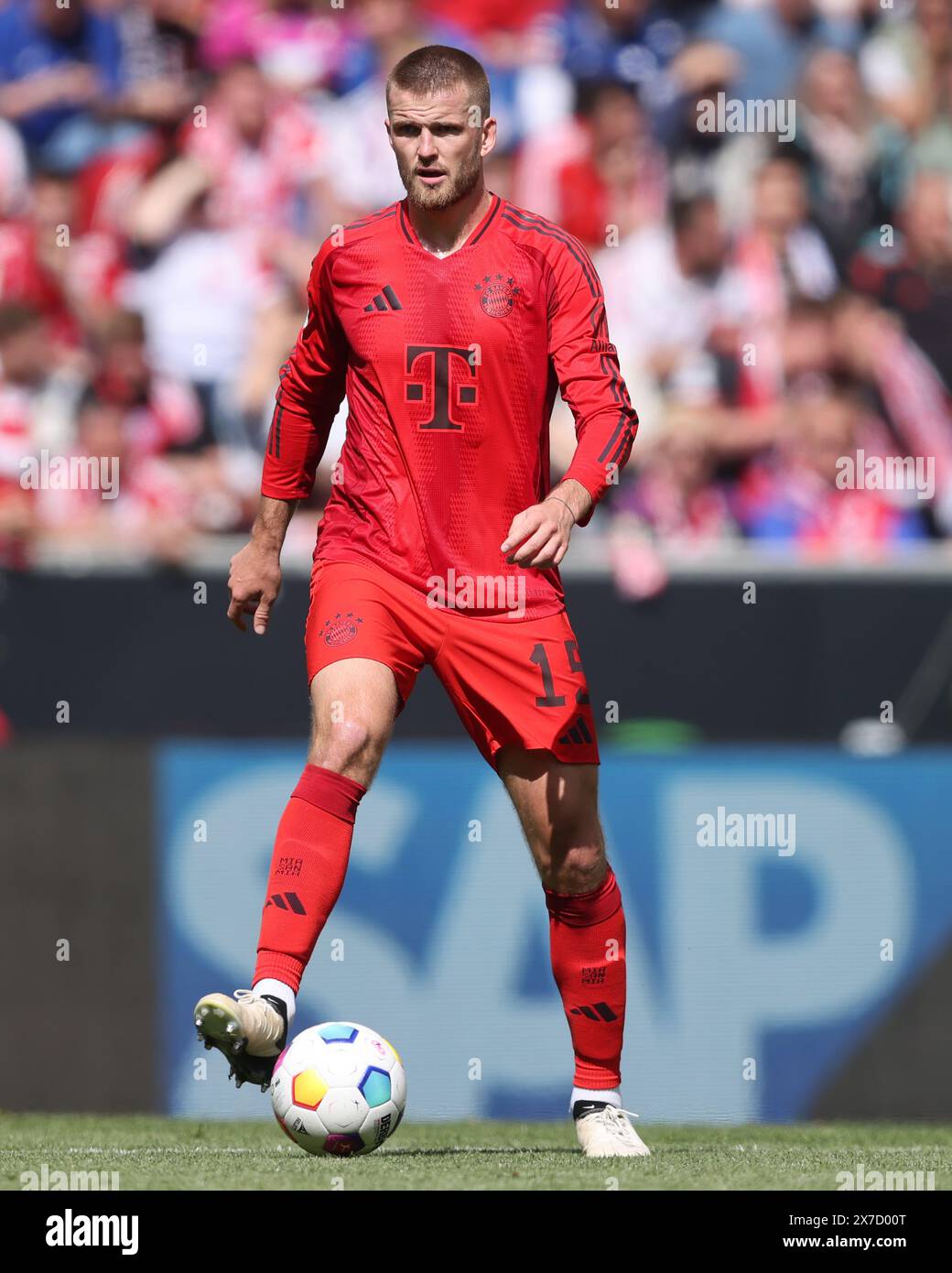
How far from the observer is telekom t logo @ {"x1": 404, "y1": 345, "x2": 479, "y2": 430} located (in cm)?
531

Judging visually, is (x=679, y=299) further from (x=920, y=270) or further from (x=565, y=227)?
(x=920, y=270)

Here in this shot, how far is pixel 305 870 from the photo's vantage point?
16.7 ft

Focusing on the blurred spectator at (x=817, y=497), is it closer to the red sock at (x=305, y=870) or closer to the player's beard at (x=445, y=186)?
the player's beard at (x=445, y=186)

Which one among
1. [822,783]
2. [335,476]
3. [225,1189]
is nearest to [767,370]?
[822,783]

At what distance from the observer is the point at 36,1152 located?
5633 mm

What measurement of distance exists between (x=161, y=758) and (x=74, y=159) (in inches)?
175

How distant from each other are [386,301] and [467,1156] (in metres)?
2.15

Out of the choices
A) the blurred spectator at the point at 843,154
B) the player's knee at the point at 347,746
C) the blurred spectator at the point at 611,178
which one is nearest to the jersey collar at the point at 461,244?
the player's knee at the point at 347,746

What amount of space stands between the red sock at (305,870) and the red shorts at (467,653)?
0.96ft

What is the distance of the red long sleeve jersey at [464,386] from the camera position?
17.5ft

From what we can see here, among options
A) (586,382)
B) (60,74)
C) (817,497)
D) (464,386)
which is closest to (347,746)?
(464,386)

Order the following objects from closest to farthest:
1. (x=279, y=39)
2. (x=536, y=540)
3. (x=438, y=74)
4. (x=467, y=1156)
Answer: (x=536, y=540)
(x=438, y=74)
(x=467, y=1156)
(x=279, y=39)

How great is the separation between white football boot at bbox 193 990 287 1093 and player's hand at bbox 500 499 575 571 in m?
1.13

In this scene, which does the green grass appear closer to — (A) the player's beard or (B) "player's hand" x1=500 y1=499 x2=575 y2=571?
(B) "player's hand" x1=500 y1=499 x2=575 y2=571
